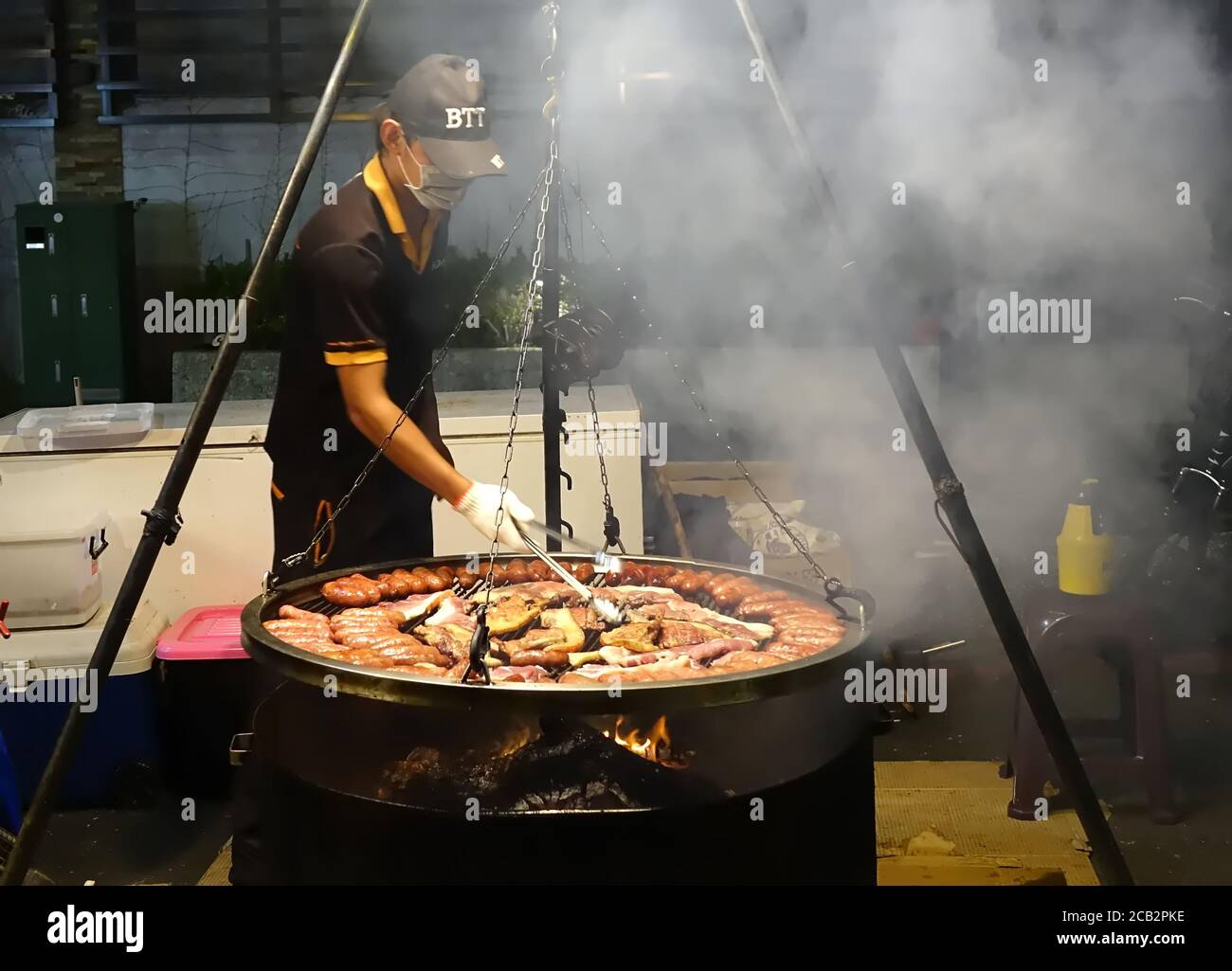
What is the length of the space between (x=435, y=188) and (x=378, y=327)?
1.46 ft

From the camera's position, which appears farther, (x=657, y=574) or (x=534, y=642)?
(x=657, y=574)

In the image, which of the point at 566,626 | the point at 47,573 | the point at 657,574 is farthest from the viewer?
the point at 47,573


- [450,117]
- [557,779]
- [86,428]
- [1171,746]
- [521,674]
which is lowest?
[1171,746]

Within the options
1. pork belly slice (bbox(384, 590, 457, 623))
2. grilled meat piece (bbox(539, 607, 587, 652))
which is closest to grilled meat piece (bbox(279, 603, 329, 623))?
pork belly slice (bbox(384, 590, 457, 623))

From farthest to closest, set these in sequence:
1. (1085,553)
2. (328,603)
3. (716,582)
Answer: (1085,553) → (716,582) → (328,603)

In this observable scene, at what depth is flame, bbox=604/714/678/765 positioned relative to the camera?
8.13 feet

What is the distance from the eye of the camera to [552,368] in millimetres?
3354

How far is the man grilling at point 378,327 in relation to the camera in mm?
3475

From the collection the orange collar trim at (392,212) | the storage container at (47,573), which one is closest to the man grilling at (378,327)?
the orange collar trim at (392,212)

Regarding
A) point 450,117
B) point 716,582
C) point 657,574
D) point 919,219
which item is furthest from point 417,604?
point 919,219

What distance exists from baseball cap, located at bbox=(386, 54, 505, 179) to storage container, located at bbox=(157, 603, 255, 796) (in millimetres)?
1625

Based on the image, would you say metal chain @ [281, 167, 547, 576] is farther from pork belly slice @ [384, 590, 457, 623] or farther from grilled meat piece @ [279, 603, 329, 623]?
pork belly slice @ [384, 590, 457, 623]

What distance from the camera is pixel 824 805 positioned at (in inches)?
94.0

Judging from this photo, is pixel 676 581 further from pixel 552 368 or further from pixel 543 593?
pixel 552 368
